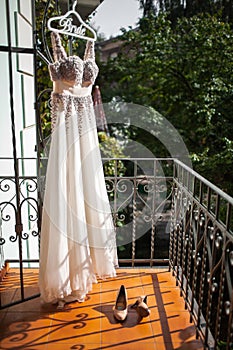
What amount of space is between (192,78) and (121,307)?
4357mm

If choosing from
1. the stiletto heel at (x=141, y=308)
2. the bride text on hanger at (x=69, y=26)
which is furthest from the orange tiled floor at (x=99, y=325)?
the bride text on hanger at (x=69, y=26)

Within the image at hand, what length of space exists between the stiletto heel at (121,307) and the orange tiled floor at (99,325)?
35mm

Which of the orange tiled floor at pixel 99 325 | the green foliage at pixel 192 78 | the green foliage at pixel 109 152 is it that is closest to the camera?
the orange tiled floor at pixel 99 325

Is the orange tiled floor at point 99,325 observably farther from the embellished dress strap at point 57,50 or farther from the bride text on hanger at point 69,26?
the bride text on hanger at point 69,26

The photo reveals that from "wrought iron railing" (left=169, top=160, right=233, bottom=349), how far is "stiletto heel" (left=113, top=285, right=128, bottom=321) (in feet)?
1.22

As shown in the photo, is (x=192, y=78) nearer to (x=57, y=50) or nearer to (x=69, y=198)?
(x=57, y=50)

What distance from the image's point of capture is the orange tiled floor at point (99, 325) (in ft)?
5.54

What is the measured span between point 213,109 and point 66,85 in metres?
3.63

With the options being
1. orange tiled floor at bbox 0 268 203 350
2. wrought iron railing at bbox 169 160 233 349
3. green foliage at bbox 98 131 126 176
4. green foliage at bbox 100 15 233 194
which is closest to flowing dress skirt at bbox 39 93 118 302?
orange tiled floor at bbox 0 268 203 350

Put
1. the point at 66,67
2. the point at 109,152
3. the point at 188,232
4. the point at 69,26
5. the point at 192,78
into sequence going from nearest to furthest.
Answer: the point at 66,67, the point at 69,26, the point at 188,232, the point at 109,152, the point at 192,78

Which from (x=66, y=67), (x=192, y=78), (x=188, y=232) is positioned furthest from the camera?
(x=192, y=78)

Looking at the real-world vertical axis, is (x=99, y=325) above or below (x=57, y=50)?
below

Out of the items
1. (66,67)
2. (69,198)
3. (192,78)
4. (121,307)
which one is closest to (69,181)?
(69,198)

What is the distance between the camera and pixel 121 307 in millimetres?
1936
